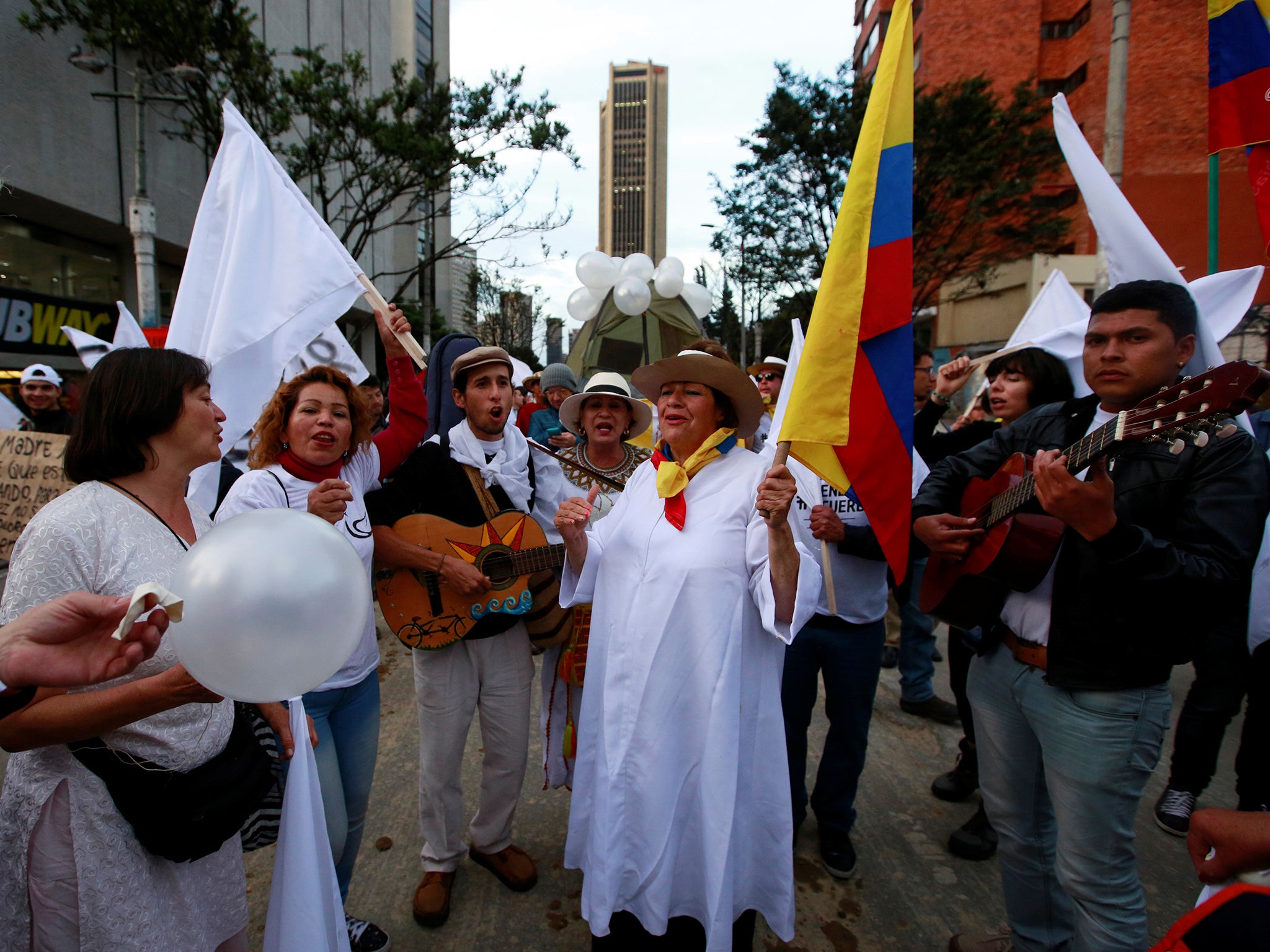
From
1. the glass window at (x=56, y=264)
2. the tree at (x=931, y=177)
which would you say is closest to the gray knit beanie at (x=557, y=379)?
the glass window at (x=56, y=264)

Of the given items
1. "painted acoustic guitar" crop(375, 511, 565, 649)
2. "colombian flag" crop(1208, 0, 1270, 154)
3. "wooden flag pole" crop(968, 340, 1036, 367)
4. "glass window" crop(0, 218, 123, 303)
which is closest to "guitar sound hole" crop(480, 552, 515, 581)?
"painted acoustic guitar" crop(375, 511, 565, 649)

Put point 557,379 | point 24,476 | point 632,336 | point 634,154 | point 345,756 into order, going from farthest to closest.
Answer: point 634,154, point 632,336, point 557,379, point 24,476, point 345,756

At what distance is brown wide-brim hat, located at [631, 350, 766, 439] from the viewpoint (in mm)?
2273

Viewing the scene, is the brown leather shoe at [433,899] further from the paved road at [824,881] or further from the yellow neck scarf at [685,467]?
the yellow neck scarf at [685,467]

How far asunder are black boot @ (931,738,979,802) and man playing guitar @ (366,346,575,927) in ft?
6.81

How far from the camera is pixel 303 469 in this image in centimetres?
235

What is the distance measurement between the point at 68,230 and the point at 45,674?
1445cm

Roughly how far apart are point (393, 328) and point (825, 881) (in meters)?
2.97

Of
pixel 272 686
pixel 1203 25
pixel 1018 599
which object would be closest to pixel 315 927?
pixel 272 686

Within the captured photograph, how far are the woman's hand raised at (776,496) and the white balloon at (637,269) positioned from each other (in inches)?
260

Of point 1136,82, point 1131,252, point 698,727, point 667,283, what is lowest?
point 698,727

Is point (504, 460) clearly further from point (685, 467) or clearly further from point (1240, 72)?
point (1240, 72)

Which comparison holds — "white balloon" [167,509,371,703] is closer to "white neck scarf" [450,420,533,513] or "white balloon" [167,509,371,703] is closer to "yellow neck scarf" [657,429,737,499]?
"yellow neck scarf" [657,429,737,499]

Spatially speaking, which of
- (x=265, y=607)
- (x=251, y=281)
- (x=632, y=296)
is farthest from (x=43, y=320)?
(x=265, y=607)
